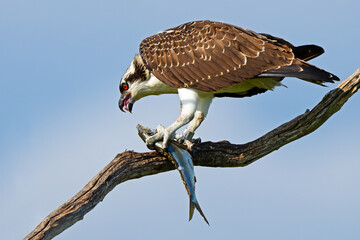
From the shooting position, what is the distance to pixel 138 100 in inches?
406

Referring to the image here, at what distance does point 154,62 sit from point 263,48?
1.70 m

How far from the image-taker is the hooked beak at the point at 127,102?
1018cm

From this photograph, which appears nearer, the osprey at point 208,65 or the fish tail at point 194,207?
the fish tail at point 194,207

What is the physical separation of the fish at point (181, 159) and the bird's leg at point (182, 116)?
0.31ft

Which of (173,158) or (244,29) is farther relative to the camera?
(244,29)

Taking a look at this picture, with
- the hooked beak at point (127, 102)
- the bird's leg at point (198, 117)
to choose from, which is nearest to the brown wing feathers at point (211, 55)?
the bird's leg at point (198, 117)

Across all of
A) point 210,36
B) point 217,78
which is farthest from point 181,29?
point 217,78

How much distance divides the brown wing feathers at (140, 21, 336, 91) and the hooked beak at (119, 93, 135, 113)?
80 cm

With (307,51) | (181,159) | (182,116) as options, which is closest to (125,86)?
(182,116)

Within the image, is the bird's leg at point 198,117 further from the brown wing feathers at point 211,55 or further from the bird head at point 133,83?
the bird head at point 133,83

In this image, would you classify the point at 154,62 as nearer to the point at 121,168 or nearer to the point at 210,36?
the point at 210,36

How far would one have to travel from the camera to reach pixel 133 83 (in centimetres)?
1007

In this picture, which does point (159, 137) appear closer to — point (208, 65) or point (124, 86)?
point (208, 65)

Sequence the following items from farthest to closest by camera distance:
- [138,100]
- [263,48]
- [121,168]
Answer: [138,100]
[263,48]
[121,168]
